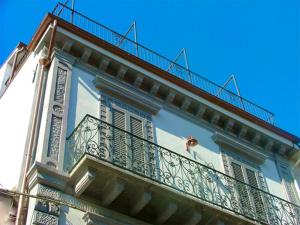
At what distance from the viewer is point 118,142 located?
1180cm

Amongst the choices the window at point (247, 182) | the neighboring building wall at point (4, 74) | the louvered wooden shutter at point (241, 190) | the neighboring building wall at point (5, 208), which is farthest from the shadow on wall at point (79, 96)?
the louvered wooden shutter at point (241, 190)

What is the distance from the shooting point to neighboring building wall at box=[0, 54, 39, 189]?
11.2 m

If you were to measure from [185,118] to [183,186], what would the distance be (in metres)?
3.05

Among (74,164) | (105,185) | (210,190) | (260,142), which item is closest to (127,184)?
(105,185)

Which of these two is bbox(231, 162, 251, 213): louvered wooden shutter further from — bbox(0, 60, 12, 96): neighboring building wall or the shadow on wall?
bbox(0, 60, 12, 96): neighboring building wall

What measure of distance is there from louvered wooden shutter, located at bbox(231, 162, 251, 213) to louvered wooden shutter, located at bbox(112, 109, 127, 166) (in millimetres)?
3138

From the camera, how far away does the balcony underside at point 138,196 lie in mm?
10086

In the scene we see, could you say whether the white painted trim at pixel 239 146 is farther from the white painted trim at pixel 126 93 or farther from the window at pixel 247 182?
the white painted trim at pixel 126 93

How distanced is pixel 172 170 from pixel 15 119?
12.6 feet

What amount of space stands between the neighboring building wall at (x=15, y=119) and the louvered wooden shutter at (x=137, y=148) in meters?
2.34

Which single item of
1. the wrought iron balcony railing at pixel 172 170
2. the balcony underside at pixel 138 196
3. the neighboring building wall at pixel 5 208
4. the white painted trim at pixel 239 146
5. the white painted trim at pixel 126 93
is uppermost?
the white painted trim at pixel 126 93

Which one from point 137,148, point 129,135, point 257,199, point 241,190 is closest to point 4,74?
point 129,135

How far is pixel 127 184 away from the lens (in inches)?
408

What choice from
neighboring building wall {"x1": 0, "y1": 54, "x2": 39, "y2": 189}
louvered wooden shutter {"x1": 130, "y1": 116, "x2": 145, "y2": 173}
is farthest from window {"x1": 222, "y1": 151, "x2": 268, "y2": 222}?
neighboring building wall {"x1": 0, "y1": 54, "x2": 39, "y2": 189}
